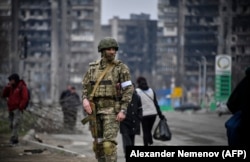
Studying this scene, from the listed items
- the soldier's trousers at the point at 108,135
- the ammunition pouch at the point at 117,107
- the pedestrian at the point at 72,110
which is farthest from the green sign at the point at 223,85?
the soldier's trousers at the point at 108,135

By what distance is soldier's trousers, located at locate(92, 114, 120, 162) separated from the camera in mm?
7031

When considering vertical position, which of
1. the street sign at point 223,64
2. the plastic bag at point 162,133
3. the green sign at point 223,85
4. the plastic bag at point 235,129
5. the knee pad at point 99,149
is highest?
the plastic bag at point 235,129

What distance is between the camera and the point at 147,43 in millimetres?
133125

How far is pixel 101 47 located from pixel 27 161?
4094 mm

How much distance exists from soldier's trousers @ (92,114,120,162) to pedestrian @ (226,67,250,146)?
165 cm

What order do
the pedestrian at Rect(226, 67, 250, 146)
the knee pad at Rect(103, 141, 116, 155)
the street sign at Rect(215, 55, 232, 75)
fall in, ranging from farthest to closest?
1. the street sign at Rect(215, 55, 232, 75)
2. the knee pad at Rect(103, 141, 116, 155)
3. the pedestrian at Rect(226, 67, 250, 146)

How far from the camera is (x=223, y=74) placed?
42719 millimetres

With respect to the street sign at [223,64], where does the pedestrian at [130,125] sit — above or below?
above

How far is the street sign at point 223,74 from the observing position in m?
42.0

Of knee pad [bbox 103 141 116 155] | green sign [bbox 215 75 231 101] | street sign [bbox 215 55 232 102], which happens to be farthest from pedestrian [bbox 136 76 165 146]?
green sign [bbox 215 75 231 101]

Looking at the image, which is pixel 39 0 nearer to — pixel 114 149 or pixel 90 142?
pixel 90 142

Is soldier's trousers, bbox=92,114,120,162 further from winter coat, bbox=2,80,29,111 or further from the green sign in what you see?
the green sign

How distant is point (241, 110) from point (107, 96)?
194cm

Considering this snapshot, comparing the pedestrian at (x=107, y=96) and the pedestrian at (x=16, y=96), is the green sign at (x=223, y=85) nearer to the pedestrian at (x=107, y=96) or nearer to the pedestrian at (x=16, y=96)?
the pedestrian at (x=16, y=96)
